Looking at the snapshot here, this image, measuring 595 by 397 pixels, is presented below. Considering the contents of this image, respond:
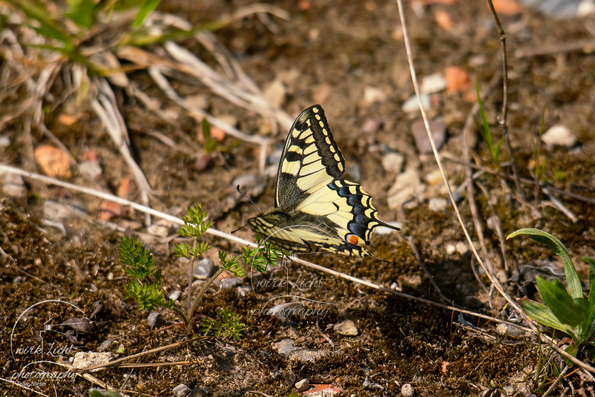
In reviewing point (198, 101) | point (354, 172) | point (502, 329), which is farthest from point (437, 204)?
point (198, 101)

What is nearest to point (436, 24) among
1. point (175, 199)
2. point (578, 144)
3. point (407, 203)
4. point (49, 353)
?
point (578, 144)

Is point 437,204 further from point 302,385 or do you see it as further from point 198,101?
point 198,101

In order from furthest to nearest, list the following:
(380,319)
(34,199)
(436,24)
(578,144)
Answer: (436,24)
(578,144)
(34,199)
(380,319)

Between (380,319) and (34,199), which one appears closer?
(380,319)

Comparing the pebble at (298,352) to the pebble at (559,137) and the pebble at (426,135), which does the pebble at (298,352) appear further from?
the pebble at (559,137)

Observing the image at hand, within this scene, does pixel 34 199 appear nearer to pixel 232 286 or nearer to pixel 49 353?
pixel 49 353

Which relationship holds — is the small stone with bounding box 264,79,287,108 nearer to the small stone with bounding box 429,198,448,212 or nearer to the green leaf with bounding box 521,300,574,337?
the small stone with bounding box 429,198,448,212

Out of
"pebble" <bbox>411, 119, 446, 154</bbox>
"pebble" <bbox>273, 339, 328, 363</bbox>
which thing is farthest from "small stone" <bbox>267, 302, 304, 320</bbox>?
"pebble" <bbox>411, 119, 446, 154</bbox>
